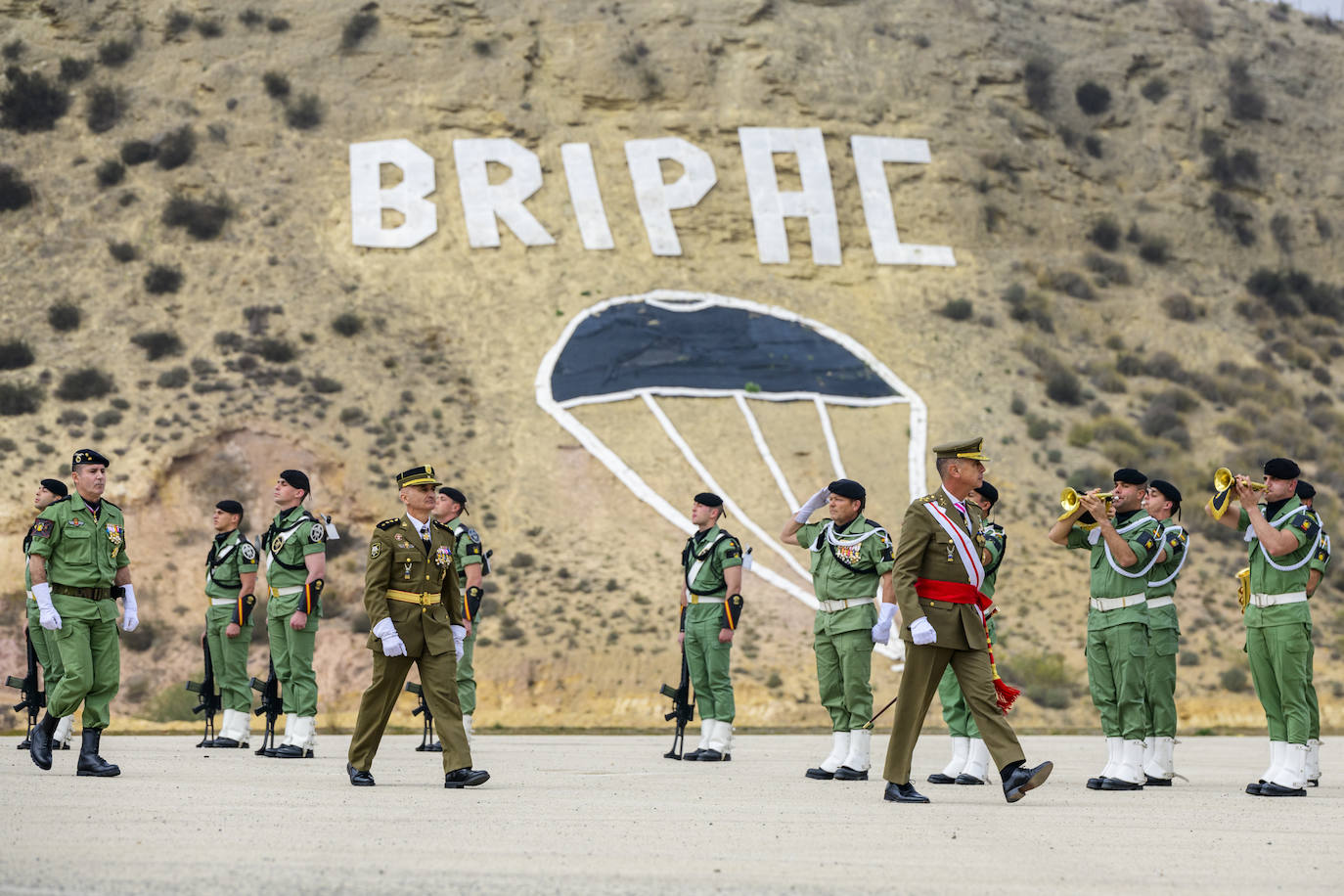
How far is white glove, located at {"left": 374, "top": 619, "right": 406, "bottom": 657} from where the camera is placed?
10250 mm

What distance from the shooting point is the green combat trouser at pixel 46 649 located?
12820mm

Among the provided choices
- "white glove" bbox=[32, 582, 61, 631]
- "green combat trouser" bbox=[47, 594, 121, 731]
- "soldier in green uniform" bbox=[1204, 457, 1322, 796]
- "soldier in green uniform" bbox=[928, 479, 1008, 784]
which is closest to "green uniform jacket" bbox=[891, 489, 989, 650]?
"soldier in green uniform" bbox=[928, 479, 1008, 784]

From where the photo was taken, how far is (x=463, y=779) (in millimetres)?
10625

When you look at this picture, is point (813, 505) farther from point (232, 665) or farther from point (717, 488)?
point (717, 488)

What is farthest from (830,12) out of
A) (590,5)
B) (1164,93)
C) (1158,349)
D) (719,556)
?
(719,556)

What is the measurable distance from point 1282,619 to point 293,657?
8.80 meters

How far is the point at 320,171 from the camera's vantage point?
37031 millimetres

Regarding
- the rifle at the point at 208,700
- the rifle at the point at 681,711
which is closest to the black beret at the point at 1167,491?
the rifle at the point at 681,711

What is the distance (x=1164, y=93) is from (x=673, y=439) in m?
21.7

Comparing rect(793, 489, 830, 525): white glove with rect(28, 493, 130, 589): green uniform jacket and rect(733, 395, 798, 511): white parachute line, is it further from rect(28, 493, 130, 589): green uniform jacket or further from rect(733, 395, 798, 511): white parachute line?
rect(733, 395, 798, 511): white parachute line

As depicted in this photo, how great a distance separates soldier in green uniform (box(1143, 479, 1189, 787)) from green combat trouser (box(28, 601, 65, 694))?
878cm

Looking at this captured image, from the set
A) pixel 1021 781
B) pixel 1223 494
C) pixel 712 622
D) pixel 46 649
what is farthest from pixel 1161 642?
pixel 46 649

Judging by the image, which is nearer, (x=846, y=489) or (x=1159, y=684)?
(x=1159, y=684)

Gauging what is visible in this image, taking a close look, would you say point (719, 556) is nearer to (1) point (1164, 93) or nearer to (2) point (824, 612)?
(2) point (824, 612)
